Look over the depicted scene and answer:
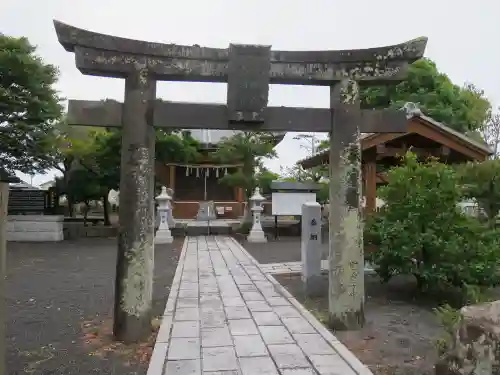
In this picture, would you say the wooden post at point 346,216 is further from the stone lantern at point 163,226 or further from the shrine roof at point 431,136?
the stone lantern at point 163,226

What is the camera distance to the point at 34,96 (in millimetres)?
15062

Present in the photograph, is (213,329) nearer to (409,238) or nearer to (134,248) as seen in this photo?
(134,248)

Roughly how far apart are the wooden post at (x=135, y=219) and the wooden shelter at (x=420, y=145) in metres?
5.72

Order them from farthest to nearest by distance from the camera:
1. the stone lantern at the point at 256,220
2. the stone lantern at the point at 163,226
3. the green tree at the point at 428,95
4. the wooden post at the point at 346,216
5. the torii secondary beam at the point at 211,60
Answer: the green tree at the point at 428,95, the stone lantern at the point at 256,220, the stone lantern at the point at 163,226, the wooden post at the point at 346,216, the torii secondary beam at the point at 211,60

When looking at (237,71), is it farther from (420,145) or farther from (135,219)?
(420,145)

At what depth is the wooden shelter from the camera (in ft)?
31.7

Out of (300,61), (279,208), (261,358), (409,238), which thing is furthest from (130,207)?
(279,208)

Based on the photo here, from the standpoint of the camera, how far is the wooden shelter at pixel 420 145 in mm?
9648

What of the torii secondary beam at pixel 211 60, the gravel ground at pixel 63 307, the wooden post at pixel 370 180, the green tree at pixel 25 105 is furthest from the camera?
the green tree at pixel 25 105

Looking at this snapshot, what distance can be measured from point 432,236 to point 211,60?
4.33 meters

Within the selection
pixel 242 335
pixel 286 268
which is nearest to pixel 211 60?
pixel 242 335

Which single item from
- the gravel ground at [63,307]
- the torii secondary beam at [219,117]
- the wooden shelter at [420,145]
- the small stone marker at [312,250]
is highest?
Answer: the wooden shelter at [420,145]

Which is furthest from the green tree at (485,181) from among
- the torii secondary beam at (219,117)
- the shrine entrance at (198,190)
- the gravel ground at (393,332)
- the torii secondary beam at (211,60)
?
the shrine entrance at (198,190)

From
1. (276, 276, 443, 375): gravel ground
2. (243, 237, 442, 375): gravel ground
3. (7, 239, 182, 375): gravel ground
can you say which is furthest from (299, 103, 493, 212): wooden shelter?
(7, 239, 182, 375): gravel ground
